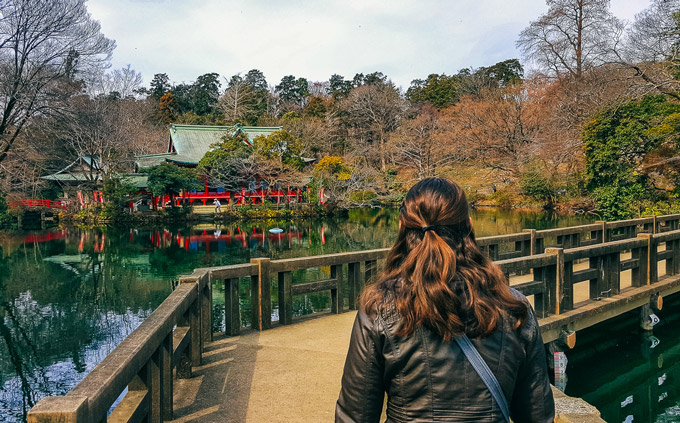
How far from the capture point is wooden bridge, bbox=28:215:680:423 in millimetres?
2219

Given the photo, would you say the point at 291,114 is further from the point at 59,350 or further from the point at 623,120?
the point at 59,350

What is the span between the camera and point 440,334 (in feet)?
4.13

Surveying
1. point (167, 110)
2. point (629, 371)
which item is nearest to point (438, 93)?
point (167, 110)

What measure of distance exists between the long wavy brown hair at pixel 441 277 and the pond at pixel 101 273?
5.40m

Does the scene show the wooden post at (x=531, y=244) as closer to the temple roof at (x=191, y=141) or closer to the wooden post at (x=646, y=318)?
the wooden post at (x=646, y=318)

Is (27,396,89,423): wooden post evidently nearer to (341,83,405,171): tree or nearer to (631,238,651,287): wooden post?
(631,238,651,287): wooden post

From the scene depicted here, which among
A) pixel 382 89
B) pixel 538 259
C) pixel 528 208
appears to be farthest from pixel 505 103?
pixel 538 259

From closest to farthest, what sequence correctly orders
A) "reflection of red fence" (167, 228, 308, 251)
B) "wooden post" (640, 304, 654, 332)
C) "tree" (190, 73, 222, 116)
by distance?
"wooden post" (640, 304, 654, 332) < "reflection of red fence" (167, 228, 308, 251) < "tree" (190, 73, 222, 116)

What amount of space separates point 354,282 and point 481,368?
13.6 feet

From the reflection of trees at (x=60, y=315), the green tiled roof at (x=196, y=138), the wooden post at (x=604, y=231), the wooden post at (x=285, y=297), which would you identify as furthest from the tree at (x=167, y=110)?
the wooden post at (x=285, y=297)

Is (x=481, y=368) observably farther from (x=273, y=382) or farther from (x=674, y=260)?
(x=674, y=260)

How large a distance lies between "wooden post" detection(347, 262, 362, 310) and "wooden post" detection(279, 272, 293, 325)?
0.78 metres

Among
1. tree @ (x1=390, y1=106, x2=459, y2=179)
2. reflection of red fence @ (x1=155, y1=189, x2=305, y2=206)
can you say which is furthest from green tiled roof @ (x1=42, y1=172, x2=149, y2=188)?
tree @ (x1=390, y1=106, x2=459, y2=179)

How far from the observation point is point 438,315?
1.24m
